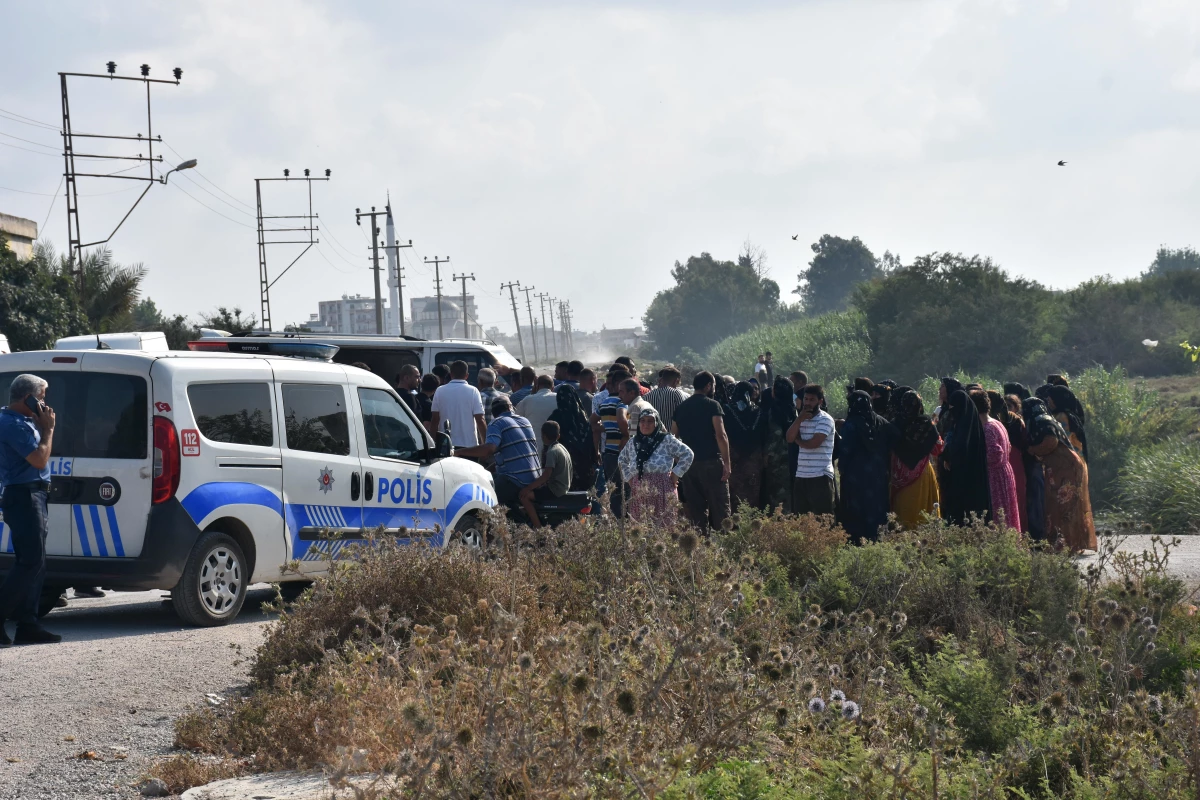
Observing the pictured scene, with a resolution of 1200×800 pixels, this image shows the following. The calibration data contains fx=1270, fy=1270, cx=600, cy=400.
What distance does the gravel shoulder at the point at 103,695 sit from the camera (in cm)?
502

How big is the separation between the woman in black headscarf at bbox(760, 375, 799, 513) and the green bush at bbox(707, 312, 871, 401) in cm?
3903

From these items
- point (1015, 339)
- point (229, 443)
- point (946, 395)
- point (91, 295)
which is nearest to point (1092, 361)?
point (1015, 339)

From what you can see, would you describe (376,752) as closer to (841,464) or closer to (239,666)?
(239,666)

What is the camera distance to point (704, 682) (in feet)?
12.9

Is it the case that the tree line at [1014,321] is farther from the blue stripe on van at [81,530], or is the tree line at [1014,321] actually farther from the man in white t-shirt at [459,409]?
the blue stripe on van at [81,530]

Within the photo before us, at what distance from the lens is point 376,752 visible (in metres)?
4.42

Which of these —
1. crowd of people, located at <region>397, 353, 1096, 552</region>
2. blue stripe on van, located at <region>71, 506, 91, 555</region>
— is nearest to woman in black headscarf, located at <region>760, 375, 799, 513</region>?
crowd of people, located at <region>397, 353, 1096, 552</region>

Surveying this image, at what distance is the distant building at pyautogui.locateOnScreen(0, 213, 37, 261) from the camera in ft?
115

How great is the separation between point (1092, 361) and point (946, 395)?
4232 centimetres

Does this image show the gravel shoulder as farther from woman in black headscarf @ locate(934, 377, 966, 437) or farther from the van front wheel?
woman in black headscarf @ locate(934, 377, 966, 437)

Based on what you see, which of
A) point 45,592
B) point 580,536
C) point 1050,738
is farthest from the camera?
point 45,592

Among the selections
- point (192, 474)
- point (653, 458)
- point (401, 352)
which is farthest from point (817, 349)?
point (192, 474)

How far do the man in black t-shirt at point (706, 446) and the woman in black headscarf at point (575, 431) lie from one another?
A: 1529 millimetres

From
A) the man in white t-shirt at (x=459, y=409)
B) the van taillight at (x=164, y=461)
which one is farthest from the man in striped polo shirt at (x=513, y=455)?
the van taillight at (x=164, y=461)
